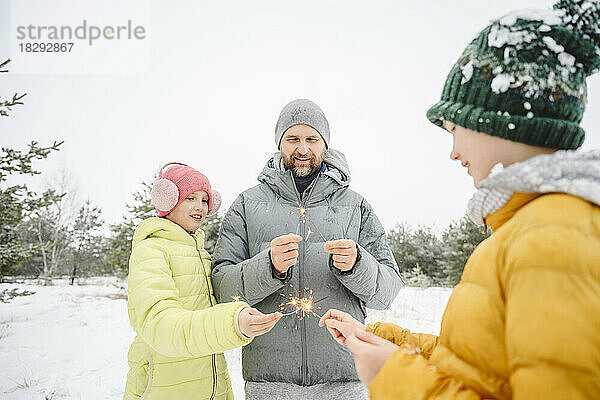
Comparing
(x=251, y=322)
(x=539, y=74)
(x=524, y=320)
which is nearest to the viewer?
(x=524, y=320)

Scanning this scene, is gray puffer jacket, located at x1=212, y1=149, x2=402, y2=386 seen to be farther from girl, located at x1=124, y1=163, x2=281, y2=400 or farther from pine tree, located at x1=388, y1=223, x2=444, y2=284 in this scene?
pine tree, located at x1=388, y1=223, x2=444, y2=284

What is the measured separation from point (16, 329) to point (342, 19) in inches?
2551

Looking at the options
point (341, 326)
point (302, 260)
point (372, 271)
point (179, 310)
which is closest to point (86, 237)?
point (302, 260)

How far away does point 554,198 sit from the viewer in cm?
88

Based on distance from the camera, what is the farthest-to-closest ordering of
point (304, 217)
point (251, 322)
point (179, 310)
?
point (304, 217), point (179, 310), point (251, 322)

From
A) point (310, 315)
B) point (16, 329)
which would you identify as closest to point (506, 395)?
point (310, 315)

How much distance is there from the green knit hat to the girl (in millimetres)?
1209

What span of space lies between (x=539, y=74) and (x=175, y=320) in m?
1.62

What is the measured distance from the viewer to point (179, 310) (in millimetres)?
1830

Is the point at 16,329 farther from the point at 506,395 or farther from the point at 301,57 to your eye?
the point at 301,57

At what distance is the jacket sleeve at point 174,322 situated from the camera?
1735 millimetres

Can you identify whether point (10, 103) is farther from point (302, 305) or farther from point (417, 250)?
point (417, 250)

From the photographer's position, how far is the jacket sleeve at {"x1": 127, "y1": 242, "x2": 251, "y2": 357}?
174 centimetres

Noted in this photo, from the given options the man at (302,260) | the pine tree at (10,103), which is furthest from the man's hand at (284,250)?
the pine tree at (10,103)
